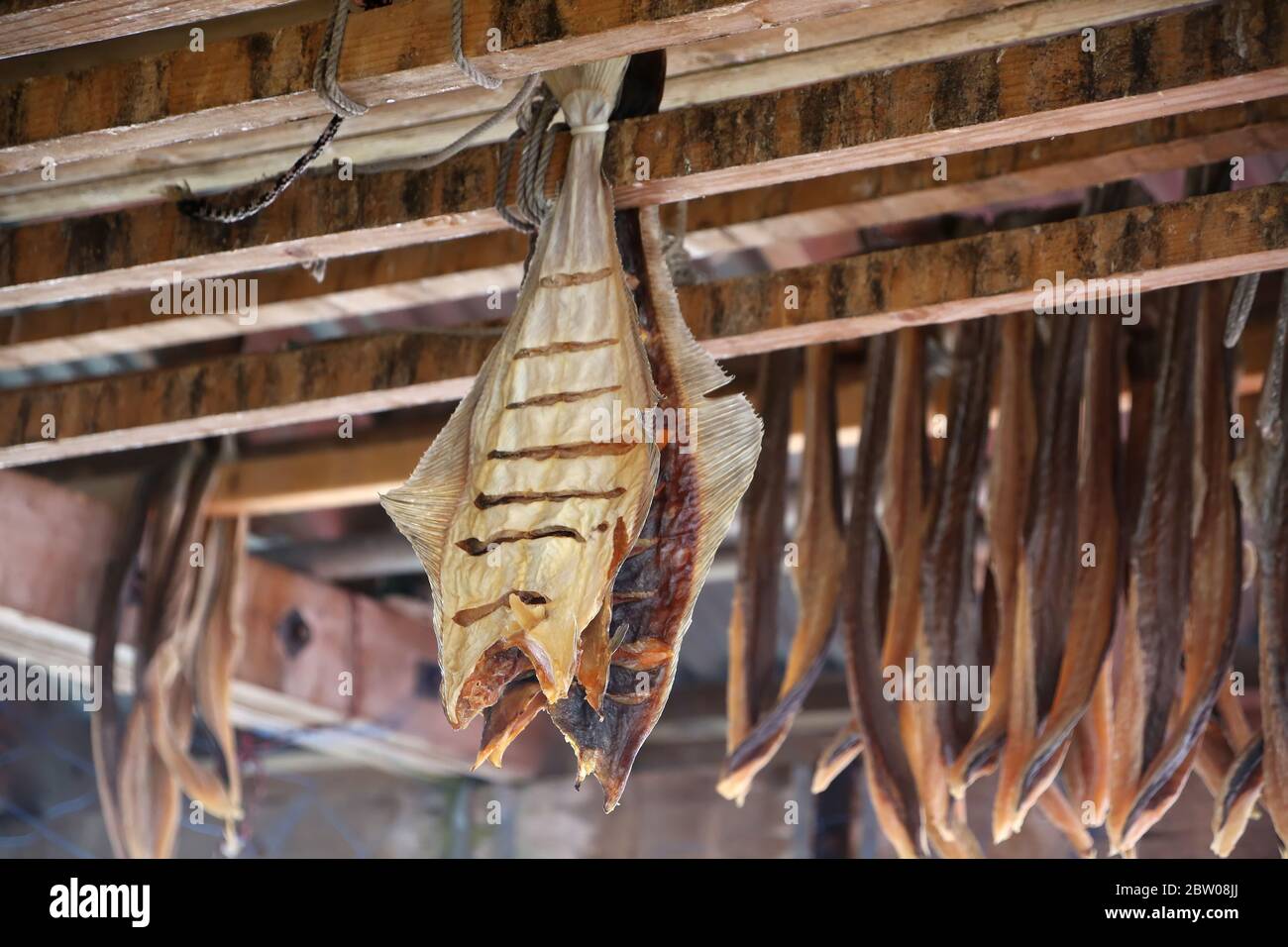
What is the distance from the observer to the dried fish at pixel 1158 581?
3291 millimetres

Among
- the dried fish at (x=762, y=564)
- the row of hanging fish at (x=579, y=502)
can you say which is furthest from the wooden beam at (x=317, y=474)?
the row of hanging fish at (x=579, y=502)

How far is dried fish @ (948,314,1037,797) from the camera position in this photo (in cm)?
335

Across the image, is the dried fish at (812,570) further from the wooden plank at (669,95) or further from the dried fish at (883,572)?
the wooden plank at (669,95)

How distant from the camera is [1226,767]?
3.29 metres

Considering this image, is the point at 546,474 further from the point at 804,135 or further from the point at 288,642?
the point at 288,642

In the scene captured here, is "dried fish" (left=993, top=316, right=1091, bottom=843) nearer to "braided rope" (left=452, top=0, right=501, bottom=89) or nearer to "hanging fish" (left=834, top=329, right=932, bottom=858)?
"hanging fish" (left=834, top=329, right=932, bottom=858)

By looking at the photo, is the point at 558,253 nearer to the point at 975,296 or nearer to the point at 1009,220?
the point at 975,296

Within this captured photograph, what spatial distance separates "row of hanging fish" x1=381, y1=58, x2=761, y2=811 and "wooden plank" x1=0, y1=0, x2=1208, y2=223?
619 millimetres

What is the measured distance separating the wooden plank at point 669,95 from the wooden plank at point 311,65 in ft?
0.44

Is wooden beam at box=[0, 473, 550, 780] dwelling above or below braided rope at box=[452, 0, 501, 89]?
below

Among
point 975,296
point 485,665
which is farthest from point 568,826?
point 485,665

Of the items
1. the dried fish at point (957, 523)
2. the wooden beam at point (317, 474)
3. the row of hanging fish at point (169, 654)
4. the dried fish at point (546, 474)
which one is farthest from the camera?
the wooden beam at point (317, 474)

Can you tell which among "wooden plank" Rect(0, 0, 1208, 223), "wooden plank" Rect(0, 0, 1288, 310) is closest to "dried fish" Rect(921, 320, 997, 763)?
"wooden plank" Rect(0, 0, 1208, 223)

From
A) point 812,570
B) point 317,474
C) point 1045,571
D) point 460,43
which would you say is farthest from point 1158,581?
point 317,474
